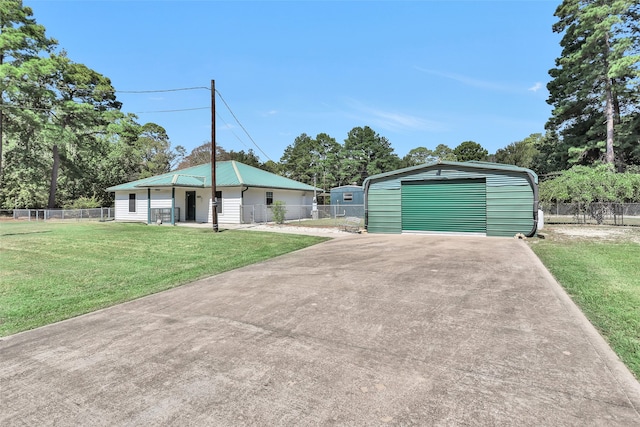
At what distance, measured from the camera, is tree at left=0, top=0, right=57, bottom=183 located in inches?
1007

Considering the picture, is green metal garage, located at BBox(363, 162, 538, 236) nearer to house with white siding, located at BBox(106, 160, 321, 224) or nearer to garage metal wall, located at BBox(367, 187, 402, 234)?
garage metal wall, located at BBox(367, 187, 402, 234)

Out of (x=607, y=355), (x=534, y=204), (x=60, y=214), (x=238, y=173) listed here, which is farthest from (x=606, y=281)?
(x=60, y=214)

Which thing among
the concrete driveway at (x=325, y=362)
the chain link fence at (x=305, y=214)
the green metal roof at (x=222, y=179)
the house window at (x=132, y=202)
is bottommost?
the concrete driveway at (x=325, y=362)

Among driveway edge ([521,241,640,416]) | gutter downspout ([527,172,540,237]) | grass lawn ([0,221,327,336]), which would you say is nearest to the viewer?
driveway edge ([521,241,640,416])

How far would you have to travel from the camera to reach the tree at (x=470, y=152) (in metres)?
61.6

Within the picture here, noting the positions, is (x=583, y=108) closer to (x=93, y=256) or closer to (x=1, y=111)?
(x=93, y=256)

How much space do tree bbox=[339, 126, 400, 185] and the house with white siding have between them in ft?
93.2

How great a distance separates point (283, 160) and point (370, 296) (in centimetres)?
6048

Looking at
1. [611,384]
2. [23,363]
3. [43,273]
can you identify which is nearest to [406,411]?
[611,384]

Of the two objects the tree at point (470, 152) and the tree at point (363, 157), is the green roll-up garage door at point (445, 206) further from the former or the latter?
the tree at point (470, 152)

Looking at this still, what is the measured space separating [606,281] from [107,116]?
1570 inches

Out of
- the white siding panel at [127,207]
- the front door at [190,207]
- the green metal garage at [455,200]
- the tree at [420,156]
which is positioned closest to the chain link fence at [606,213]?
the green metal garage at [455,200]

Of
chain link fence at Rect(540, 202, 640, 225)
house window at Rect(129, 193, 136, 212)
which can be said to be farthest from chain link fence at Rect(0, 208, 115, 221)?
chain link fence at Rect(540, 202, 640, 225)

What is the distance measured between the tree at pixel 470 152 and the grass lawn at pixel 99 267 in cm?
5679
